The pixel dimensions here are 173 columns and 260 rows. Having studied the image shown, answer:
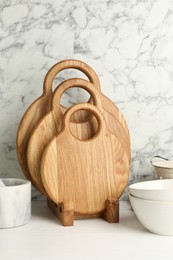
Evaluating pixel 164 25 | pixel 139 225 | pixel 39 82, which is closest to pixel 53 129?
pixel 39 82

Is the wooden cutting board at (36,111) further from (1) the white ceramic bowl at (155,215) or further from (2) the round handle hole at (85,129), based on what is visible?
(1) the white ceramic bowl at (155,215)

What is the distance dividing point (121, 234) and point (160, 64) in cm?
58

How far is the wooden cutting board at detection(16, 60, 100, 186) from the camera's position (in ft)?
4.36

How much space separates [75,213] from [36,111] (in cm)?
29

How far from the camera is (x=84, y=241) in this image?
3.56 ft

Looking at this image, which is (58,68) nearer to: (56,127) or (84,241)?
(56,127)

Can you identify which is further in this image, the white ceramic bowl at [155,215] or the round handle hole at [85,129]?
the round handle hole at [85,129]

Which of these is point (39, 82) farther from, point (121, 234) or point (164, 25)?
point (121, 234)

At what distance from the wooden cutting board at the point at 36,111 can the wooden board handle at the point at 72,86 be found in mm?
41

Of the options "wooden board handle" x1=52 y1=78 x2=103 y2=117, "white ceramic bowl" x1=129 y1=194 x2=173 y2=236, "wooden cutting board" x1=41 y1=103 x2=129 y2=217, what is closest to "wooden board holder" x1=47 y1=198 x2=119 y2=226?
"wooden cutting board" x1=41 y1=103 x2=129 y2=217

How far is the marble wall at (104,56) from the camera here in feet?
4.75

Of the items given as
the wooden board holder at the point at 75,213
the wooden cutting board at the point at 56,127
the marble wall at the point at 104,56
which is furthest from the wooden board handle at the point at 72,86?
the wooden board holder at the point at 75,213

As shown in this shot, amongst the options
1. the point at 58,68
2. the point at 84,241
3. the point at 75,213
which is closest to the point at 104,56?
the point at 58,68

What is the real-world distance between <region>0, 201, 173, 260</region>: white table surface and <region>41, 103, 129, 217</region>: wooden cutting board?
62 millimetres
